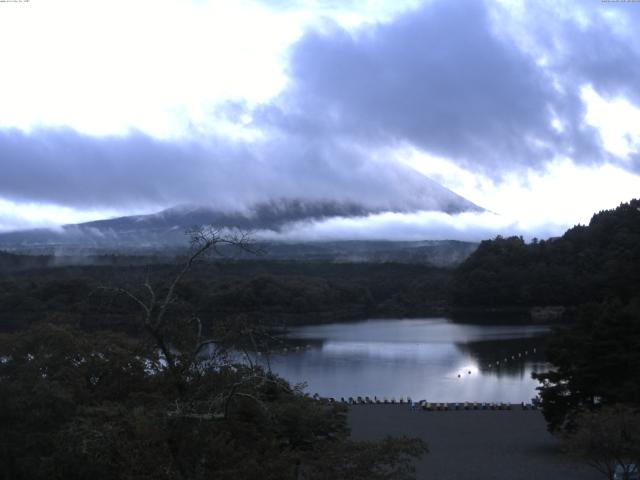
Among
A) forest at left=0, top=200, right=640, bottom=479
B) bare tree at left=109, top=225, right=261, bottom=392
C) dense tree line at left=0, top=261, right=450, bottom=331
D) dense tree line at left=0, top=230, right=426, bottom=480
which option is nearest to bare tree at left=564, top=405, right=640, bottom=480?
forest at left=0, top=200, right=640, bottom=479

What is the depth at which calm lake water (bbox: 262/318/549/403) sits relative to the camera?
76.5ft

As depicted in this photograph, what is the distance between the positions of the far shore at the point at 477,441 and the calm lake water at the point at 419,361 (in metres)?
2.75

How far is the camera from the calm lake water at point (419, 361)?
76.5ft

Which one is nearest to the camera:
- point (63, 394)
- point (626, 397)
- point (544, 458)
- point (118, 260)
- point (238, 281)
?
point (63, 394)

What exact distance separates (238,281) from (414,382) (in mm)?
29371

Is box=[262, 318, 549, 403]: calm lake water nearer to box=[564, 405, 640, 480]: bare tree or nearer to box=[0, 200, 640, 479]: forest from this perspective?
box=[0, 200, 640, 479]: forest

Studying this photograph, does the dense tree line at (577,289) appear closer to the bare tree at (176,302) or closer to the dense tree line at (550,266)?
the dense tree line at (550,266)

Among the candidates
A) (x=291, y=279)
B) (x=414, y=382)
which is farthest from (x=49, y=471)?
(x=291, y=279)

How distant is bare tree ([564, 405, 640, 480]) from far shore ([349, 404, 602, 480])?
0.51 m

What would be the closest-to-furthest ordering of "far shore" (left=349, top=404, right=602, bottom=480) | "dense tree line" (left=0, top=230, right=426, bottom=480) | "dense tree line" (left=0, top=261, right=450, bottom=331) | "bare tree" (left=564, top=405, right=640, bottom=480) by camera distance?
1. "dense tree line" (left=0, top=230, right=426, bottom=480)
2. "bare tree" (left=564, top=405, right=640, bottom=480)
3. "far shore" (left=349, top=404, right=602, bottom=480)
4. "dense tree line" (left=0, top=261, right=450, bottom=331)

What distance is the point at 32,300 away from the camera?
4028 cm

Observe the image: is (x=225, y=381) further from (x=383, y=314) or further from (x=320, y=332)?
(x=383, y=314)

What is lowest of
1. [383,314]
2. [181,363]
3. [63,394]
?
[383,314]

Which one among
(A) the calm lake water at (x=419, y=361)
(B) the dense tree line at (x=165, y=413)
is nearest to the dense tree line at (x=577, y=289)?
(A) the calm lake water at (x=419, y=361)
